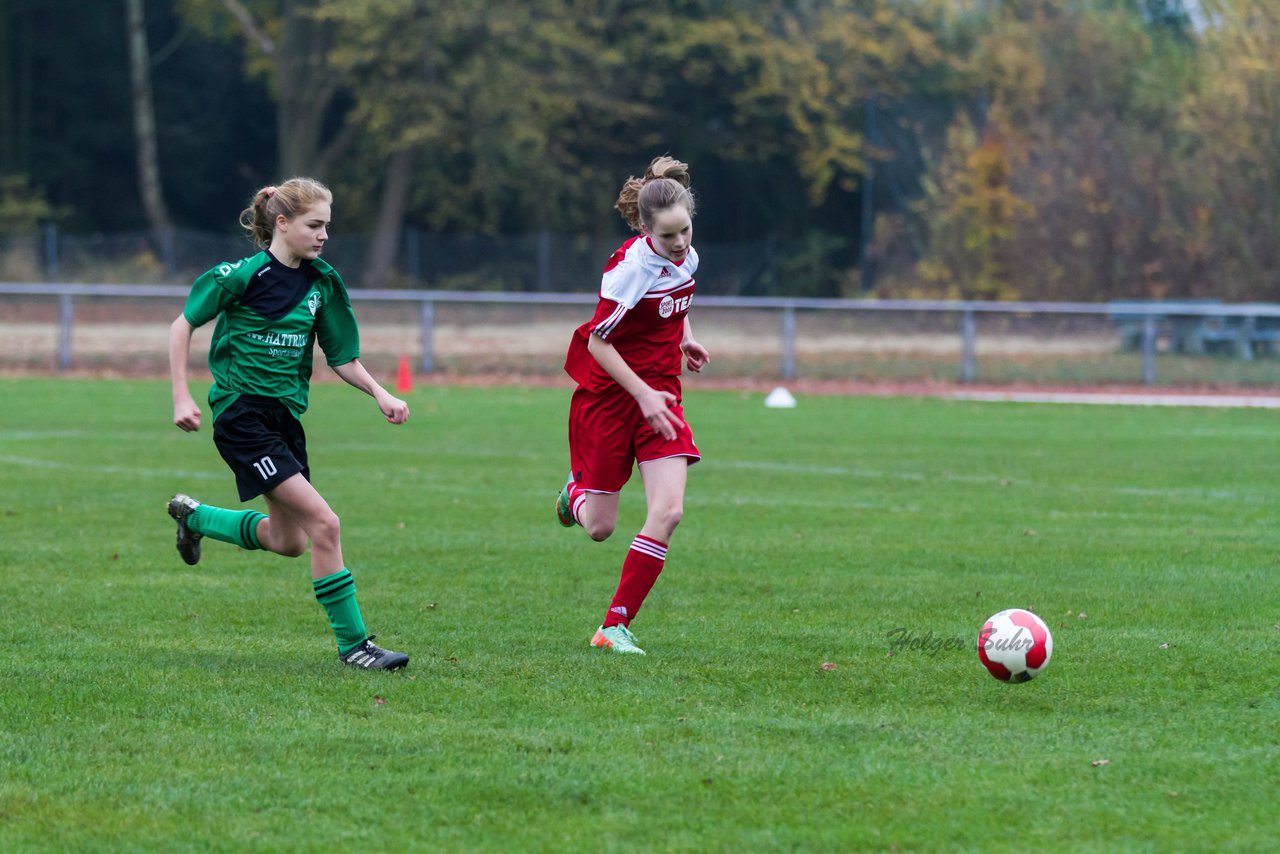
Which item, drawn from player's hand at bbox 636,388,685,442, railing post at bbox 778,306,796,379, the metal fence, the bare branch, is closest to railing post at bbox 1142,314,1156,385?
the metal fence

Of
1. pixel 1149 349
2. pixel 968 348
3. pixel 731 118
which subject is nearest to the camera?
pixel 1149 349

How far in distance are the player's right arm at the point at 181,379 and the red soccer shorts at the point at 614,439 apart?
1469mm

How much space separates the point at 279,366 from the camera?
5863 millimetres

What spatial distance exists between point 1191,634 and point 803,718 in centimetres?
213

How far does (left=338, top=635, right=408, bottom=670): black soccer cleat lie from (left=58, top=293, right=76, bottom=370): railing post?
66.2 ft

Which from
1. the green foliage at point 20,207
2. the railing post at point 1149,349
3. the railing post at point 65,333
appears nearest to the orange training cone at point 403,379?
the railing post at point 65,333

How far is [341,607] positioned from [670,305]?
171cm

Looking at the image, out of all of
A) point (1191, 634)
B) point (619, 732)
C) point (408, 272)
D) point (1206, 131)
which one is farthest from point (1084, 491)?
point (408, 272)

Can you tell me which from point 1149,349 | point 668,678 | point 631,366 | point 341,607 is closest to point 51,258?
point 1149,349

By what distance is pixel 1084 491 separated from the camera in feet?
37.5

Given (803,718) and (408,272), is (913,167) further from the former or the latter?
(803,718)

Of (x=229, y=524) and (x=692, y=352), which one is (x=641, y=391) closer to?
(x=692, y=352)

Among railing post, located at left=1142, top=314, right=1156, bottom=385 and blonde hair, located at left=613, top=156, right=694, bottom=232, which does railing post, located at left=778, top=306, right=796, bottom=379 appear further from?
blonde hair, located at left=613, top=156, right=694, bottom=232

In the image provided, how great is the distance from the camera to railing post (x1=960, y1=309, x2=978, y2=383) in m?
23.5
